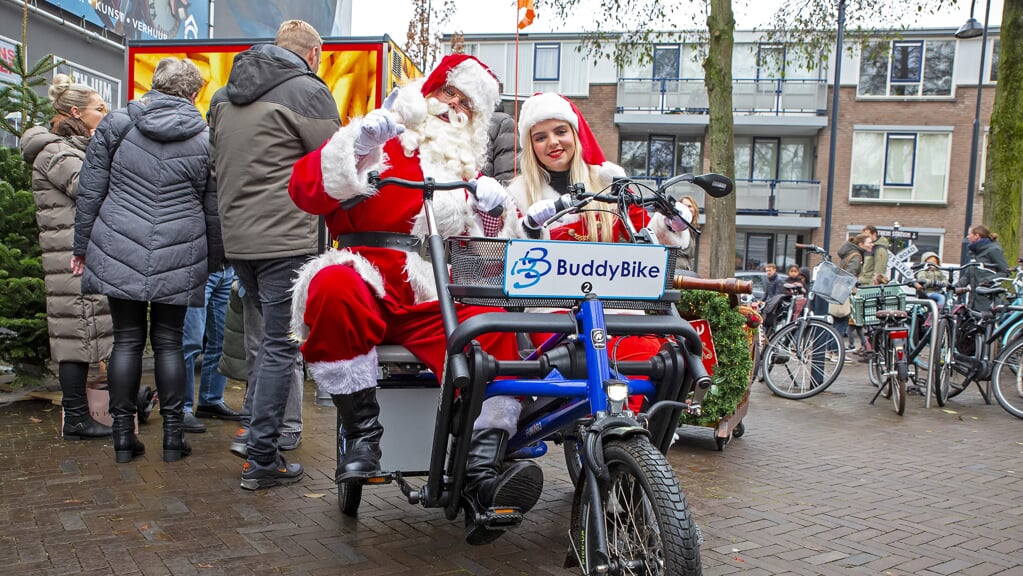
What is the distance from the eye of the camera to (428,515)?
3873 mm

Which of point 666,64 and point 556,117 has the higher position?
point 666,64

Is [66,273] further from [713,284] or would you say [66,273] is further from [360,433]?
[713,284]

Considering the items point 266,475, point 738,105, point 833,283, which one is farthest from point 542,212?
point 738,105

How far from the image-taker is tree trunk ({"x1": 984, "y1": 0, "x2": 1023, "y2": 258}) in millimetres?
12406

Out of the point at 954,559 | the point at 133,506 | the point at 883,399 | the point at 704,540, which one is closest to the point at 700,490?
the point at 704,540

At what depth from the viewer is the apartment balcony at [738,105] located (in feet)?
99.0

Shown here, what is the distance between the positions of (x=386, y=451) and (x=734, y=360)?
294cm

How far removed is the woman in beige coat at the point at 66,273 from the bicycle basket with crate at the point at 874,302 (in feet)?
21.1

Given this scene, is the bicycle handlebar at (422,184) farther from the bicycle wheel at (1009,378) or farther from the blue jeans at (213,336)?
the bicycle wheel at (1009,378)

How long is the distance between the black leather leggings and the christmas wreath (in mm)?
3078

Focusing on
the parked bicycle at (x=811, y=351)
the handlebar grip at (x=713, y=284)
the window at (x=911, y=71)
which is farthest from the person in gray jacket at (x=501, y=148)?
the window at (x=911, y=71)

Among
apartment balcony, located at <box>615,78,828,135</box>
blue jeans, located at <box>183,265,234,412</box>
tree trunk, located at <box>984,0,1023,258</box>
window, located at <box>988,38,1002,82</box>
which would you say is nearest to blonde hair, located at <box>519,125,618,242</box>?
blue jeans, located at <box>183,265,234,412</box>

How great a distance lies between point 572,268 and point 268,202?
2066 millimetres

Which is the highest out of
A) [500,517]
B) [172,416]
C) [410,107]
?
[410,107]
